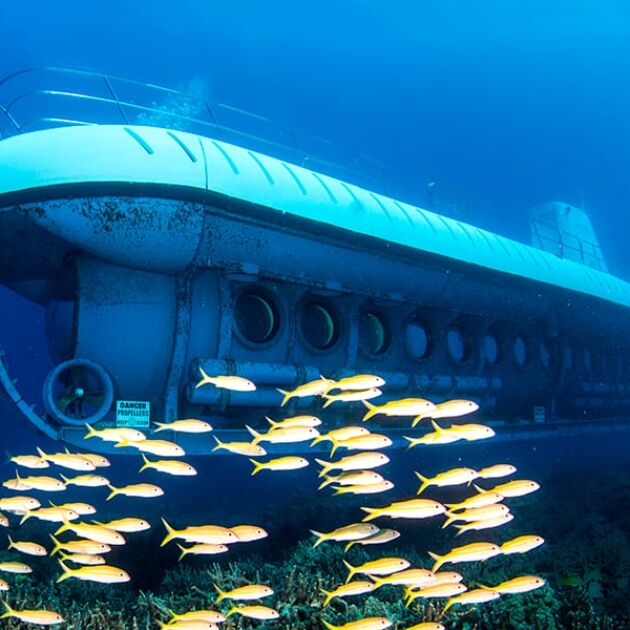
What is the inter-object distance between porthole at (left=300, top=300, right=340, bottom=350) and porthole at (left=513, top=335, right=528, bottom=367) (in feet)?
17.0

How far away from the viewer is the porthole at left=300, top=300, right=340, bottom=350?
27.3 feet

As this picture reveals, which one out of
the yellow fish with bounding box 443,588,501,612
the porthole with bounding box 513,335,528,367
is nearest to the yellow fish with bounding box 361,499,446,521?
the yellow fish with bounding box 443,588,501,612

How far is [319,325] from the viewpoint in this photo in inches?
340

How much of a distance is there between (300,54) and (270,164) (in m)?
80.9

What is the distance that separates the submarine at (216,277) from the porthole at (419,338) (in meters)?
0.04

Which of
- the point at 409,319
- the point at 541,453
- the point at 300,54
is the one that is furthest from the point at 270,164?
the point at 300,54

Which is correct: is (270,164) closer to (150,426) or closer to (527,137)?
(150,426)

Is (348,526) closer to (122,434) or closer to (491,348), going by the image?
(122,434)

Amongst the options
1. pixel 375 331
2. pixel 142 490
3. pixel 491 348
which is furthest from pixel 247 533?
pixel 491 348

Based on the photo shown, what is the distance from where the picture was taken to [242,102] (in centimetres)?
8662

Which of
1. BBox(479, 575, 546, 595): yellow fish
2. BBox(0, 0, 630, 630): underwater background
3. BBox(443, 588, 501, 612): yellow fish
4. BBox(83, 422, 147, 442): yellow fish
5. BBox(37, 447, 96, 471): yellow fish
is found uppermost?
BBox(0, 0, 630, 630): underwater background

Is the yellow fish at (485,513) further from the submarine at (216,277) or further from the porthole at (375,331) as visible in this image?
the porthole at (375,331)

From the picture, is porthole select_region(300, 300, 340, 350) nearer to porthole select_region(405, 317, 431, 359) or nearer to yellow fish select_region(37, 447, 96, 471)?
porthole select_region(405, 317, 431, 359)

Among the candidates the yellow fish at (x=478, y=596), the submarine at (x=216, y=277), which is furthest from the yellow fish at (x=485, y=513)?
the submarine at (x=216, y=277)
